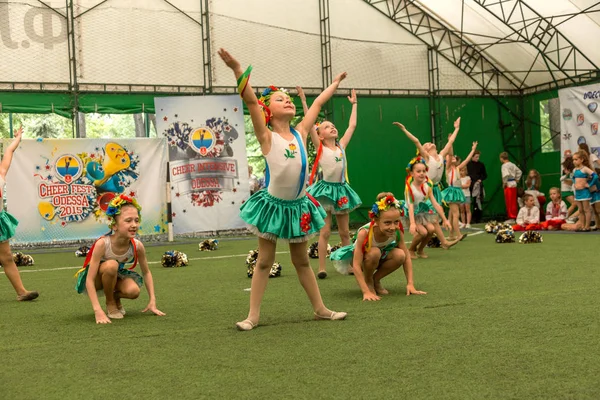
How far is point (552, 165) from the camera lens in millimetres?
19078

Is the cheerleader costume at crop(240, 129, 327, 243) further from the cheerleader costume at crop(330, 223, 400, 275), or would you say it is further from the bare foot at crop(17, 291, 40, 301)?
the bare foot at crop(17, 291, 40, 301)

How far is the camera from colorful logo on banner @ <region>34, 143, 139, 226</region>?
1309 cm

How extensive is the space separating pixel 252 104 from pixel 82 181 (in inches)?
377

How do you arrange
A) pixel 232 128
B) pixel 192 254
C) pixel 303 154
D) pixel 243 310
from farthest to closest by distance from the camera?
pixel 232 128 < pixel 192 254 < pixel 243 310 < pixel 303 154

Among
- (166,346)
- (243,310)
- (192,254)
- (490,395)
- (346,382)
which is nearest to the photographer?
(490,395)

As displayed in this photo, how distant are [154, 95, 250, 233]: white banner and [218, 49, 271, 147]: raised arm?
10.1 m

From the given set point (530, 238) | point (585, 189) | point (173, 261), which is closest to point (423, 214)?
point (530, 238)

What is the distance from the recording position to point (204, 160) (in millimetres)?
14914

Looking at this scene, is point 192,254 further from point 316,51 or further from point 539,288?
point 316,51

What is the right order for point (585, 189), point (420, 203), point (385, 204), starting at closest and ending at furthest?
point (385, 204)
point (420, 203)
point (585, 189)

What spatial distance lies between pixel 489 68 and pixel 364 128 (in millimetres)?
3739

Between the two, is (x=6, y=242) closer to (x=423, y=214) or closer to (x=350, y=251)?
(x=350, y=251)

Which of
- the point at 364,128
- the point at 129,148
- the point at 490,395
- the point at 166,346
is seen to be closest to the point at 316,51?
the point at 364,128

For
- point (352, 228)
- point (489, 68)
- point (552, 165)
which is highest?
point (489, 68)
